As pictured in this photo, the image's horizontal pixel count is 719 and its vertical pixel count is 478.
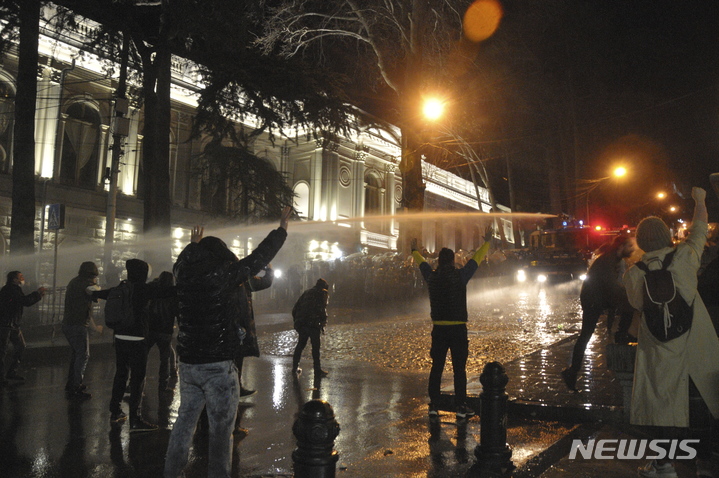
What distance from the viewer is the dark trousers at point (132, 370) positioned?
21.1ft

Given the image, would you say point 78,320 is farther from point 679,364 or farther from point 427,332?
point 427,332

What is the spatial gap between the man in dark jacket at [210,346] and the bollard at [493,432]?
184 centimetres

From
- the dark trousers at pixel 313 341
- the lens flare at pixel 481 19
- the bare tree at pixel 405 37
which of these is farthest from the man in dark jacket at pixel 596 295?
the lens flare at pixel 481 19

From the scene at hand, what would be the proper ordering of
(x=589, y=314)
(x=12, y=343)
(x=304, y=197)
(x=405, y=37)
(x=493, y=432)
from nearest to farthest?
(x=493, y=432)
(x=589, y=314)
(x=12, y=343)
(x=405, y=37)
(x=304, y=197)

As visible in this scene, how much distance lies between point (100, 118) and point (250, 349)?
26773mm

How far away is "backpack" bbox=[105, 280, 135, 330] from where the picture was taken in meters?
6.51

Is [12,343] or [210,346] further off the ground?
[210,346]

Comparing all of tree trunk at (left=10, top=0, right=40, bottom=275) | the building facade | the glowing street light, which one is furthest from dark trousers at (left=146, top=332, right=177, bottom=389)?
the glowing street light

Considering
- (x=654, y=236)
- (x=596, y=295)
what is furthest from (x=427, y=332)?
(x=654, y=236)

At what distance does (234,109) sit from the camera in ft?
64.3

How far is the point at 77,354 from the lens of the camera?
8367 mm

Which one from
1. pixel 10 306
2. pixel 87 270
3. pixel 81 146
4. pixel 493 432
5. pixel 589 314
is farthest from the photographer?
pixel 81 146

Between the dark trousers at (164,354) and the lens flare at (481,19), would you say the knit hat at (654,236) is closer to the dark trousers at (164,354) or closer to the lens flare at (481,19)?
the dark trousers at (164,354)

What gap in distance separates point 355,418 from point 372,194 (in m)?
40.7
